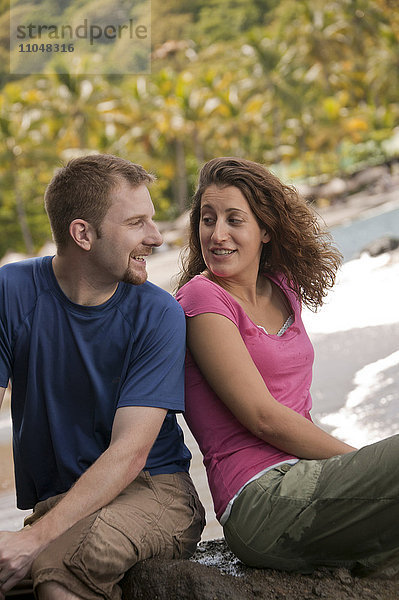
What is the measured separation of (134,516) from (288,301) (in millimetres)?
953

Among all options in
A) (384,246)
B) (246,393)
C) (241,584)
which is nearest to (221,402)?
(246,393)

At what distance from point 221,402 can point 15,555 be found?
77 cm

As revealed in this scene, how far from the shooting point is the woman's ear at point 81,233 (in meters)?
2.39

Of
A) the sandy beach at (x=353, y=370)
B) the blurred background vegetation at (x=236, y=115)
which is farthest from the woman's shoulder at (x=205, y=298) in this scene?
the blurred background vegetation at (x=236, y=115)

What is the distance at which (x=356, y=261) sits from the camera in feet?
42.5

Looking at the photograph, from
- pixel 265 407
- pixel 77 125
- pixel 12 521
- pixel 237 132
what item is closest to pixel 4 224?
pixel 77 125

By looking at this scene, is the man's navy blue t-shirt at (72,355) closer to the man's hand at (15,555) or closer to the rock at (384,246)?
the man's hand at (15,555)

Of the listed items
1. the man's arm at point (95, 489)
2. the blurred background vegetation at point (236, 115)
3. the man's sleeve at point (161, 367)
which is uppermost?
the blurred background vegetation at point (236, 115)

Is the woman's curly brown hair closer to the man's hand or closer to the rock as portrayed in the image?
the man's hand

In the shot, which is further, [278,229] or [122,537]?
[278,229]

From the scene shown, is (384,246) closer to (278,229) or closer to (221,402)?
(278,229)

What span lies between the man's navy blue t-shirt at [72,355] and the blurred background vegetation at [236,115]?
102ft

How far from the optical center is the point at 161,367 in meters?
2.33

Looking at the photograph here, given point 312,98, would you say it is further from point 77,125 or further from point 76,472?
point 76,472
